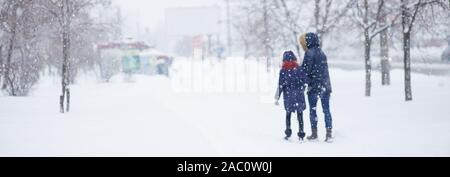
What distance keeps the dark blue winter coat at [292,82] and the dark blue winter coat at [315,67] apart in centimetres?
19

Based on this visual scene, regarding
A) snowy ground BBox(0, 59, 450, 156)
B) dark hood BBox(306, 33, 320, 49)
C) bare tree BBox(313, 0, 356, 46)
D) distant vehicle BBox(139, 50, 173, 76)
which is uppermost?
bare tree BBox(313, 0, 356, 46)

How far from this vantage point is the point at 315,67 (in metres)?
8.09

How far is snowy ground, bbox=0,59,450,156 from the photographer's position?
755 centimetres

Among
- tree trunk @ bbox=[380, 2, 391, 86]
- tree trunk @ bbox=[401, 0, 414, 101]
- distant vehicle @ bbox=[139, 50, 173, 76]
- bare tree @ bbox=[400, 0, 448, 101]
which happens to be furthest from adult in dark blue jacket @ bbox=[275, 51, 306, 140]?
distant vehicle @ bbox=[139, 50, 173, 76]

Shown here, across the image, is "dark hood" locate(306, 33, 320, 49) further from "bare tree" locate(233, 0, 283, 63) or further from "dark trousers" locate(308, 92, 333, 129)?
"bare tree" locate(233, 0, 283, 63)

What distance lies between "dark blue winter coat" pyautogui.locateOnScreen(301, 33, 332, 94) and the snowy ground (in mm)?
978

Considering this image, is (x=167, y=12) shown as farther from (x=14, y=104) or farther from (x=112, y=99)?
(x=14, y=104)

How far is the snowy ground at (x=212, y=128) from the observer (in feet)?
24.8

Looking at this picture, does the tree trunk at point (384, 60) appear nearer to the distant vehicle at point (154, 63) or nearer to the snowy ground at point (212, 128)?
the snowy ground at point (212, 128)

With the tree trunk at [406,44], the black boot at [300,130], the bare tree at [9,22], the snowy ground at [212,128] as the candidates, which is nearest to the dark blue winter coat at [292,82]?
the black boot at [300,130]

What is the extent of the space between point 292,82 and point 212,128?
8.35 feet

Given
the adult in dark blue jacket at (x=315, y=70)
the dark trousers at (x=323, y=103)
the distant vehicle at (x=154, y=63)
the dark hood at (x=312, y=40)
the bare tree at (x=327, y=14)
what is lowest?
the dark trousers at (x=323, y=103)

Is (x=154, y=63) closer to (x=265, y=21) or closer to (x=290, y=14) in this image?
(x=265, y=21)
